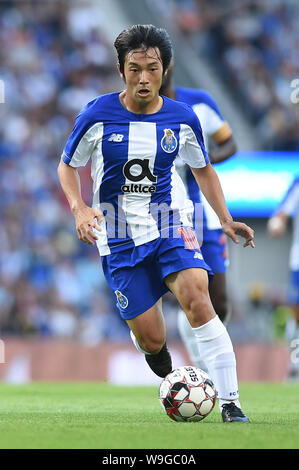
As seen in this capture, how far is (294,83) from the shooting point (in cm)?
1898

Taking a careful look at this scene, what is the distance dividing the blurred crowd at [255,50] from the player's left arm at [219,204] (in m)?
12.8

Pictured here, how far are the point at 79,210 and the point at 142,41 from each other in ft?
3.75

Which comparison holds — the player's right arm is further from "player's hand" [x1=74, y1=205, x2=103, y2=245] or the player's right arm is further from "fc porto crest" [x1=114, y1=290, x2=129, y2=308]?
"fc porto crest" [x1=114, y1=290, x2=129, y2=308]

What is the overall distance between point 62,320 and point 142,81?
977 cm

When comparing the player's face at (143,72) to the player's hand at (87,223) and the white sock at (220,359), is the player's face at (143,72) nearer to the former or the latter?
the player's hand at (87,223)

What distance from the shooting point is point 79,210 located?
19.6ft

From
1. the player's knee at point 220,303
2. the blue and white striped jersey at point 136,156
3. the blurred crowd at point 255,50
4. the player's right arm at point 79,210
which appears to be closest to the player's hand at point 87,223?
the player's right arm at point 79,210

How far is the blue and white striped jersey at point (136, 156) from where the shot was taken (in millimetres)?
6266

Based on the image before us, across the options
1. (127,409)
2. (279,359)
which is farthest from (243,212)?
(127,409)

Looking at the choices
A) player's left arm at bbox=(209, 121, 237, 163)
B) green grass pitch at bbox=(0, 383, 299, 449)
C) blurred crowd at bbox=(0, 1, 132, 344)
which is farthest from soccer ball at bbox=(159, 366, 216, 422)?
blurred crowd at bbox=(0, 1, 132, 344)

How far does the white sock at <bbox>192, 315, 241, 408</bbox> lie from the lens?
595cm

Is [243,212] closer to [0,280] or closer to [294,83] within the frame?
[294,83]

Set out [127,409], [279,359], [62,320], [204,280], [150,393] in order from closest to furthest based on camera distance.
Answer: [204,280] → [127,409] → [150,393] → [279,359] → [62,320]

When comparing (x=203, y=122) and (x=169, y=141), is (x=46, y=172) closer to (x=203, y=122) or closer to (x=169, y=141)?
(x=203, y=122)
